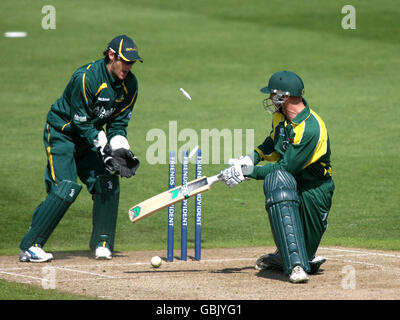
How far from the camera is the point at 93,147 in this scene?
731 centimetres

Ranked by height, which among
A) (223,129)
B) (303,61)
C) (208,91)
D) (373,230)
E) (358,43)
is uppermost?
(358,43)

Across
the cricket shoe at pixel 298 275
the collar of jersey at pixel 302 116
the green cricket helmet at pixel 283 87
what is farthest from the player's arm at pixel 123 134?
the cricket shoe at pixel 298 275

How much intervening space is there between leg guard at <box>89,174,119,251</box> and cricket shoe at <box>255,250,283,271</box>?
1.50m

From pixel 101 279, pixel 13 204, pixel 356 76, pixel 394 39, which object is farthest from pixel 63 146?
pixel 394 39

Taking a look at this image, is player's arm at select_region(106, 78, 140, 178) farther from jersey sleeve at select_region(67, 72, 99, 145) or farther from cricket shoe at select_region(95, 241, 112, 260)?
cricket shoe at select_region(95, 241, 112, 260)

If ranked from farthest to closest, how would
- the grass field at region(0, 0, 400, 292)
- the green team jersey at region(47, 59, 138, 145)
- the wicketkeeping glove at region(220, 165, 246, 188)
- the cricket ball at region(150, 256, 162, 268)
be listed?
the grass field at region(0, 0, 400, 292), the green team jersey at region(47, 59, 138, 145), the cricket ball at region(150, 256, 162, 268), the wicketkeeping glove at region(220, 165, 246, 188)

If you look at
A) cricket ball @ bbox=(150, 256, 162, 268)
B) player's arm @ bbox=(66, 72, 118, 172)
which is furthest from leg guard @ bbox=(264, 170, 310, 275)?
player's arm @ bbox=(66, 72, 118, 172)

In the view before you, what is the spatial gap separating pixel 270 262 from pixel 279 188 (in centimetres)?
81

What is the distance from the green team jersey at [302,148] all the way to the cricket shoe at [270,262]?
26.5 inches

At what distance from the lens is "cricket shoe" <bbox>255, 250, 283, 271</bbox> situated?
667 centimetres

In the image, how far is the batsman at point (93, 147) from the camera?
7047 mm

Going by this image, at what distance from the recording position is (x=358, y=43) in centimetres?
2072

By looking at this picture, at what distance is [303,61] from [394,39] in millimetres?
3482

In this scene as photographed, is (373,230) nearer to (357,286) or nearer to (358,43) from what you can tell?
(357,286)
